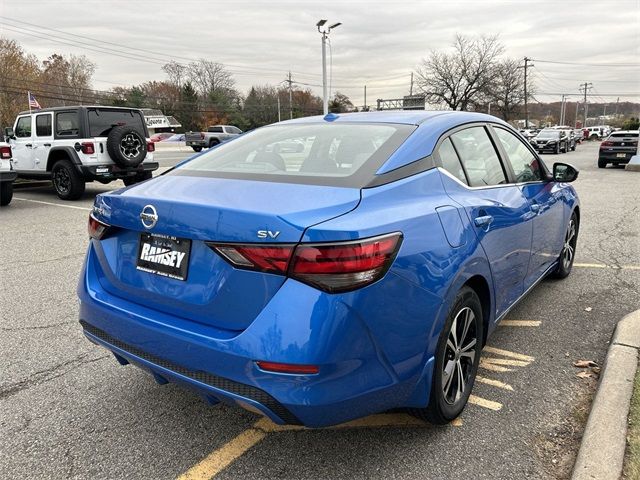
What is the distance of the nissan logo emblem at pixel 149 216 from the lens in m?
2.21

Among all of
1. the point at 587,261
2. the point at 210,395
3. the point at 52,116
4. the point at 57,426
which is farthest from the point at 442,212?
the point at 52,116

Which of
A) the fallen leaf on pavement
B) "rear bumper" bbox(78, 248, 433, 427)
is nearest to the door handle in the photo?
"rear bumper" bbox(78, 248, 433, 427)

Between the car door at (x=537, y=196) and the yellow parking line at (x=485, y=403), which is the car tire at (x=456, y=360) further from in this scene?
the car door at (x=537, y=196)

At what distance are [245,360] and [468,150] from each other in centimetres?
192

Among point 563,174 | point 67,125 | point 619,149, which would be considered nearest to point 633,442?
point 563,174

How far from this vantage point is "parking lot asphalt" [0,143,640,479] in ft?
7.73

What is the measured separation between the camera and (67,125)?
10719 millimetres

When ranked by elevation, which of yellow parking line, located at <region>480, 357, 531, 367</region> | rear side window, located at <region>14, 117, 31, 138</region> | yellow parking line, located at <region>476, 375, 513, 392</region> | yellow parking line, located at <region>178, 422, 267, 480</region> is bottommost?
yellow parking line, located at <region>476, 375, 513, 392</region>

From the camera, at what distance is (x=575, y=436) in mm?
2572

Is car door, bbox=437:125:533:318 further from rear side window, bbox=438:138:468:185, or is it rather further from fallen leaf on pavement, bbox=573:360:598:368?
fallen leaf on pavement, bbox=573:360:598:368

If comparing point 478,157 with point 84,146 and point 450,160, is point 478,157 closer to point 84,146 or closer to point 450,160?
point 450,160

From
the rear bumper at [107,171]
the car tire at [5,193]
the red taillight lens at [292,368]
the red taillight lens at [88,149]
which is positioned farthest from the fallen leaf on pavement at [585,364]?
the car tire at [5,193]

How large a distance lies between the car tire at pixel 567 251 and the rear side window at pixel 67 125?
966cm

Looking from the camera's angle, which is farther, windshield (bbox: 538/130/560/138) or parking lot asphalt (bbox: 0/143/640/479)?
windshield (bbox: 538/130/560/138)
